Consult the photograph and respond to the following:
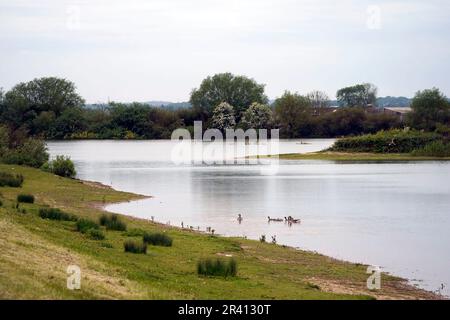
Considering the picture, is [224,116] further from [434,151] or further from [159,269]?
[159,269]

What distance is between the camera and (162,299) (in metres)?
14.2

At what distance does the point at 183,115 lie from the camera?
466 ft

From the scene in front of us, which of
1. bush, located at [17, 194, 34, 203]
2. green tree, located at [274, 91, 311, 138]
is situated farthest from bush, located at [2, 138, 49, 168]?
green tree, located at [274, 91, 311, 138]

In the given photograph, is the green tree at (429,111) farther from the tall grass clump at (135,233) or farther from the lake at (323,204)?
the tall grass clump at (135,233)

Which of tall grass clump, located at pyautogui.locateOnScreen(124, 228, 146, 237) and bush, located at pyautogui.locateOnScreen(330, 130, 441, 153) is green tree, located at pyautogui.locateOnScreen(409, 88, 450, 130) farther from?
tall grass clump, located at pyautogui.locateOnScreen(124, 228, 146, 237)

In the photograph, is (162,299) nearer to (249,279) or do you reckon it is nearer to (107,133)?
(249,279)

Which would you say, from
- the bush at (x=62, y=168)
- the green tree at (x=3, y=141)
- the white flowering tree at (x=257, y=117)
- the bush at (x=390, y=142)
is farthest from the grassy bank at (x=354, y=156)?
the white flowering tree at (x=257, y=117)

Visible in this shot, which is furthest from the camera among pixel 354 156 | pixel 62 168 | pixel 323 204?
pixel 354 156

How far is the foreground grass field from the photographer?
47.2ft

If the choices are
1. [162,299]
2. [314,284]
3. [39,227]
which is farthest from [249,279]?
[39,227]

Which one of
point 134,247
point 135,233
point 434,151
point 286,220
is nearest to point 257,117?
point 434,151

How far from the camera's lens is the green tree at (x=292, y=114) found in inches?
5369

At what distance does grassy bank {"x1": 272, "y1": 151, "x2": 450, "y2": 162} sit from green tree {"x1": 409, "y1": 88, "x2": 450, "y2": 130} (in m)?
18.1

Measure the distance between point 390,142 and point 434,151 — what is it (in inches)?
213
